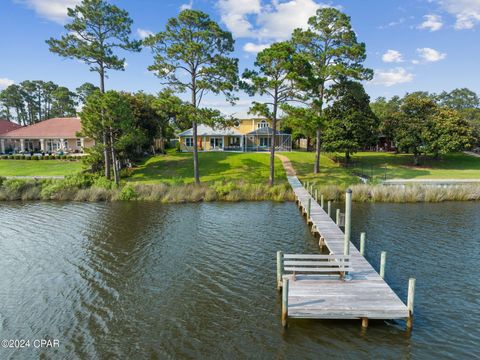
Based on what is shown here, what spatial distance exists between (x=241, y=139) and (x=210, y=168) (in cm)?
1506

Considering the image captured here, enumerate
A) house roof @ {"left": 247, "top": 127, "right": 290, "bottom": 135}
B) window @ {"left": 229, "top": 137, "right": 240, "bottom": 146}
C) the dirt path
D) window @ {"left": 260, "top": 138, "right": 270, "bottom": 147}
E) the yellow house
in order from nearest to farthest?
the dirt path, house roof @ {"left": 247, "top": 127, "right": 290, "bottom": 135}, the yellow house, window @ {"left": 260, "top": 138, "right": 270, "bottom": 147}, window @ {"left": 229, "top": 137, "right": 240, "bottom": 146}

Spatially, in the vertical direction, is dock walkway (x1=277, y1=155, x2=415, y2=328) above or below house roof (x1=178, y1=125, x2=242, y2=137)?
below

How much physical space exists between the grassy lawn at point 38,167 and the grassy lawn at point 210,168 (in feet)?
26.1

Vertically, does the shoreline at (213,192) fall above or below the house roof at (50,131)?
below

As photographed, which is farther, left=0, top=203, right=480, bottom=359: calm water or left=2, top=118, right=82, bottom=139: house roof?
left=2, top=118, right=82, bottom=139: house roof

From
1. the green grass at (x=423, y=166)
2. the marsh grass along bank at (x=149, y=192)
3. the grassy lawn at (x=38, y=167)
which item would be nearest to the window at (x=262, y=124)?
the green grass at (x=423, y=166)

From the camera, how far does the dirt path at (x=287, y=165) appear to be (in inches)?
1389

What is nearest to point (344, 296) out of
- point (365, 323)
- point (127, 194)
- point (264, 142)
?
point (365, 323)

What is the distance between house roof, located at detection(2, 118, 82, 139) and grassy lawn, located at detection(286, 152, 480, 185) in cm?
3354

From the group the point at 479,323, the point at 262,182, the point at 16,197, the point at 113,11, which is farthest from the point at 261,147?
the point at 479,323

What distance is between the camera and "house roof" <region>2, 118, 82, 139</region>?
49409mm

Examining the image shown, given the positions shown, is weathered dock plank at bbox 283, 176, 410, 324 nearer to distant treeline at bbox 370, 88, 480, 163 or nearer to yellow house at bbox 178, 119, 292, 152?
distant treeline at bbox 370, 88, 480, 163

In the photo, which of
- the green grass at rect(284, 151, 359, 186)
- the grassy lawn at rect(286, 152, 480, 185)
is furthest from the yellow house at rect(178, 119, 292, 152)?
the green grass at rect(284, 151, 359, 186)

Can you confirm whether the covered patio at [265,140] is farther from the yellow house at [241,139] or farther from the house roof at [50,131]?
the house roof at [50,131]
